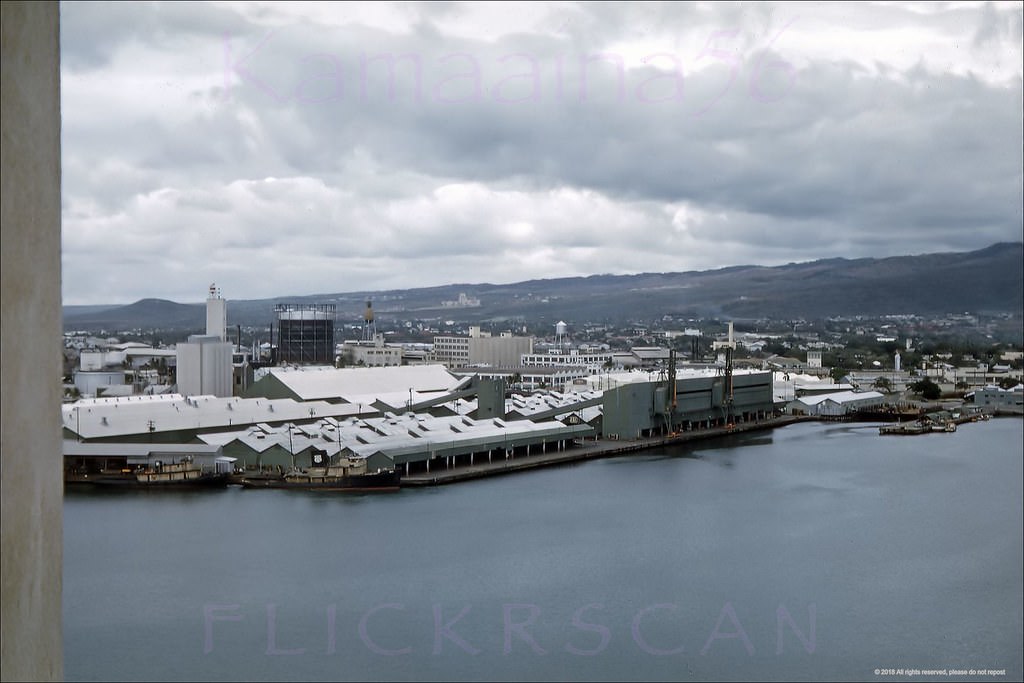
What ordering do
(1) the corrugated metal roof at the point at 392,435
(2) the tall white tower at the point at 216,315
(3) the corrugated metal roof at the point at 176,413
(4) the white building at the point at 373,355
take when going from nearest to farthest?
(1) the corrugated metal roof at the point at 392,435 < (3) the corrugated metal roof at the point at 176,413 < (2) the tall white tower at the point at 216,315 < (4) the white building at the point at 373,355

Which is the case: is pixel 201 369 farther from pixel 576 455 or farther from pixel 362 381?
pixel 576 455

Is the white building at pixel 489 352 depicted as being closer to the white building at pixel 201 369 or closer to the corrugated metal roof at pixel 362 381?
the corrugated metal roof at pixel 362 381

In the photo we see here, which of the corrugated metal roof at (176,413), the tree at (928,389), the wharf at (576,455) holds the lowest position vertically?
the wharf at (576,455)

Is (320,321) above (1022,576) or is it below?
above

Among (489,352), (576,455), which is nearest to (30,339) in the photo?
Answer: (576,455)

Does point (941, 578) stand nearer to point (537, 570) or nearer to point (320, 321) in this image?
point (537, 570)

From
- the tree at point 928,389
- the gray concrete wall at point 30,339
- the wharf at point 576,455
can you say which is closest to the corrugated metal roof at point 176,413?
the wharf at point 576,455

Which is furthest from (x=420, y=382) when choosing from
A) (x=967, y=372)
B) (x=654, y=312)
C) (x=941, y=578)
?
(x=654, y=312)

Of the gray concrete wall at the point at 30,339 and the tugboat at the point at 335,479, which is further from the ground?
the gray concrete wall at the point at 30,339
